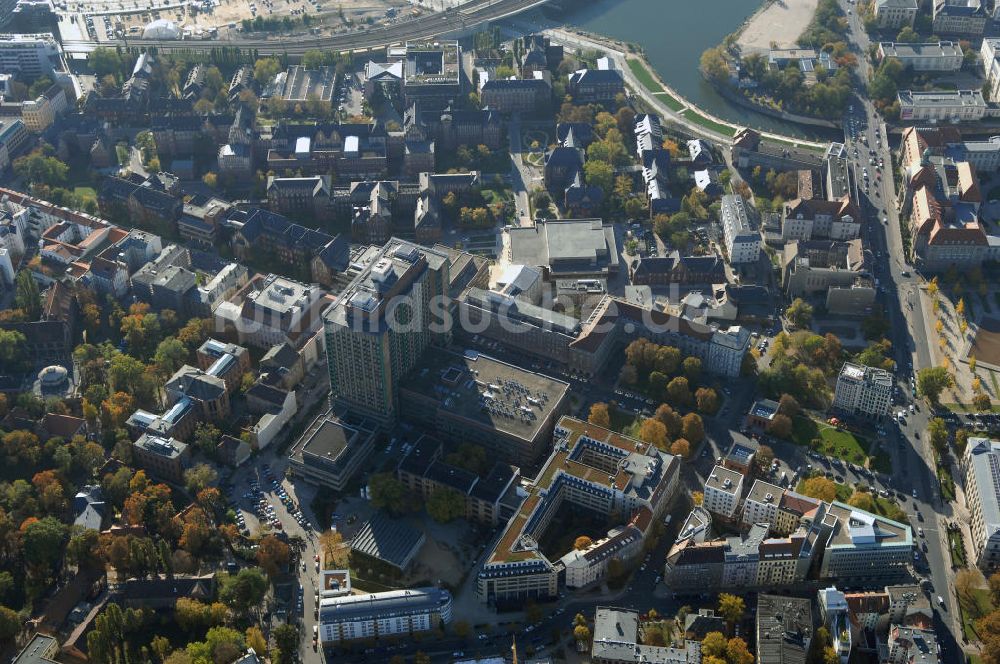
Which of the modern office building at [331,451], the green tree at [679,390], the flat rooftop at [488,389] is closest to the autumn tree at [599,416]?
the flat rooftop at [488,389]

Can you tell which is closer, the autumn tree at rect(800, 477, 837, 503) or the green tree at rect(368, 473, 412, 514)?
the autumn tree at rect(800, 477, 837, 503)

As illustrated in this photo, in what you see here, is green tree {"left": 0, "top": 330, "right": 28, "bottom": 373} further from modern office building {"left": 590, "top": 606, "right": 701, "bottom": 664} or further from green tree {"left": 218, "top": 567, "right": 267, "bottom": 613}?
modern office building {"left": 590, "top": 606, "right": 701, "bottom": 664}

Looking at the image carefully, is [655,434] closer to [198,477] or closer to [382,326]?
[382,326]

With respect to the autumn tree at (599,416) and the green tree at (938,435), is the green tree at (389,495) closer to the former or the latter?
the autumn tree at (599,416)

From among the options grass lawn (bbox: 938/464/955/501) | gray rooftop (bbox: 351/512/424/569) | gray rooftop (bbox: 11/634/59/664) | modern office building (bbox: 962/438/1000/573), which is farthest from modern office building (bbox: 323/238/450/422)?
modern office building (bbox: 962/438/1000/573)

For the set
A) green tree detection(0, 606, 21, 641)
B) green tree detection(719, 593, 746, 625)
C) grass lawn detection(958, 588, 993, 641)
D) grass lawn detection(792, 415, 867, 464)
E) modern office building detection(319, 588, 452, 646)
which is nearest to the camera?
green tree detection(0, 606, 21, 641)

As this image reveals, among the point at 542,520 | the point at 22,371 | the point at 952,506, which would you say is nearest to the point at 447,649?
the point at 542,520

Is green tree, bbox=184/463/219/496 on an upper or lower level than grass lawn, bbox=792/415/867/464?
upper
